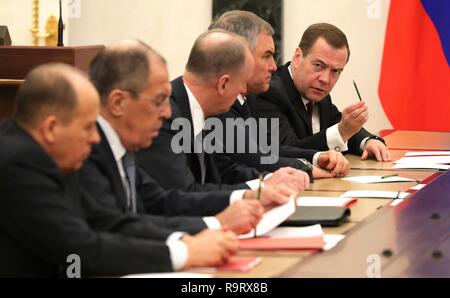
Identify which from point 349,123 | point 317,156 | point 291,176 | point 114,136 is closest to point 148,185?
point 114,136

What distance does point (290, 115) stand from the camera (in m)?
6.12

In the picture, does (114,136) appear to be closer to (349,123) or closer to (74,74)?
(74,74)

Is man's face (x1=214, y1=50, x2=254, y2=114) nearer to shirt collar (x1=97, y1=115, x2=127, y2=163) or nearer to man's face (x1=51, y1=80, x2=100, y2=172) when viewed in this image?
shirt collar (x1=97, y1=115, x2=127, y2=163)

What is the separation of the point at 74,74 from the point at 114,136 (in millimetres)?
500

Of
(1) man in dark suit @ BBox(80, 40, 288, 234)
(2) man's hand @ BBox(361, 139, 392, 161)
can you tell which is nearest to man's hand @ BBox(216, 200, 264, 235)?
(1) man in dark suit @ BBox(80, 40, 288, 234)

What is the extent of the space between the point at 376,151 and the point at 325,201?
1.71 meters

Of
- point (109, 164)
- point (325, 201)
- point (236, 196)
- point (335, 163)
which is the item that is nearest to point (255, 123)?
point (335, 163)

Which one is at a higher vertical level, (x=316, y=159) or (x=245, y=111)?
(x=245, y=111)

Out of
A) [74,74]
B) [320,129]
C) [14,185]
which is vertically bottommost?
[320,129]

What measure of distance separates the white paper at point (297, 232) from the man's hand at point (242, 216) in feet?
0.35

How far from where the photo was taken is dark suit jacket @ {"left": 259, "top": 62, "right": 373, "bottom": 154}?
5.91 m

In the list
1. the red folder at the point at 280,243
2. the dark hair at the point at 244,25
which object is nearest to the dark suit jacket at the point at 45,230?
the red folder at the point at 280,243

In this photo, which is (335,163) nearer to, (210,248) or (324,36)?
(324,36)

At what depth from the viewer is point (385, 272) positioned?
3.03 meters
